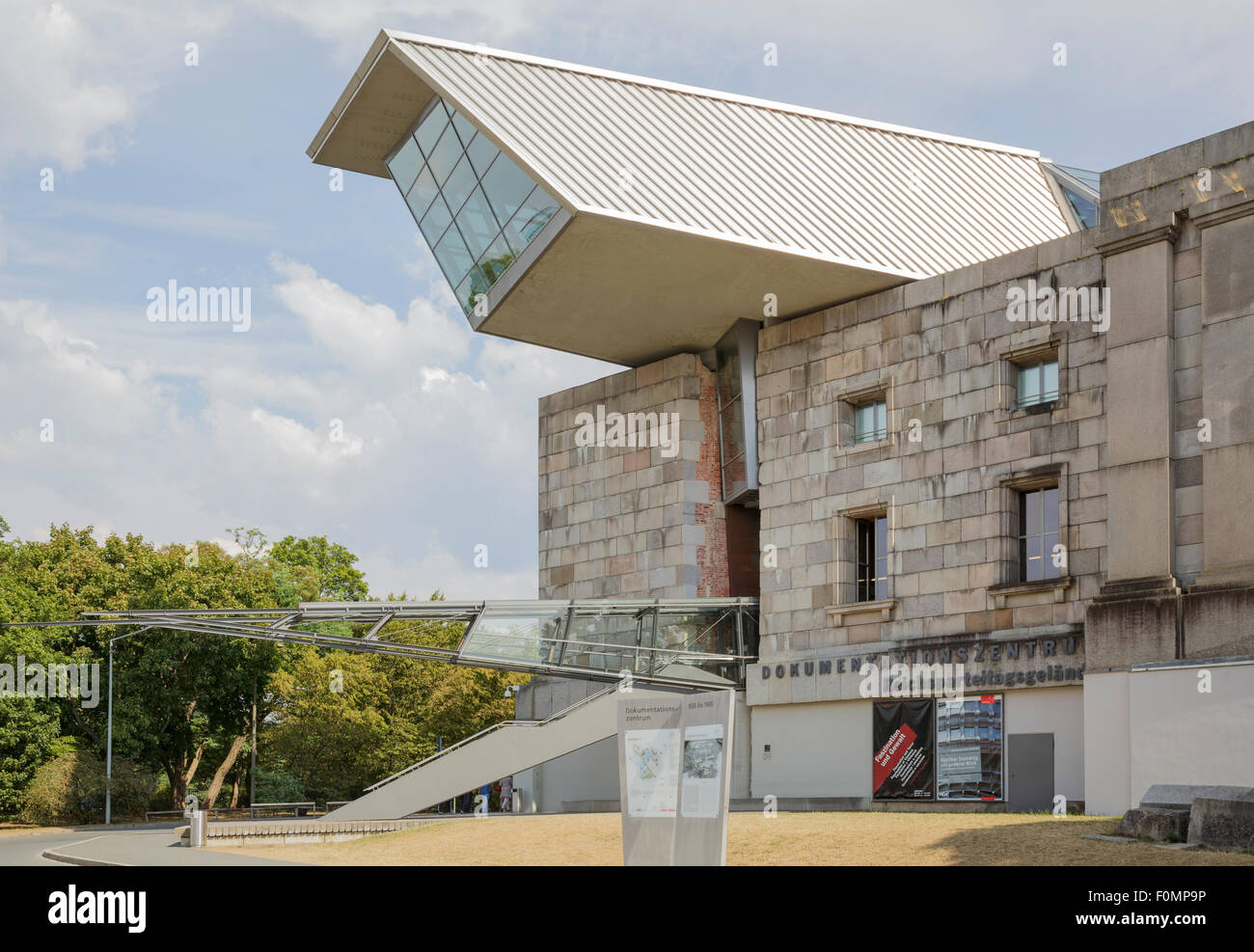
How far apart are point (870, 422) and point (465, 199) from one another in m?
13.3

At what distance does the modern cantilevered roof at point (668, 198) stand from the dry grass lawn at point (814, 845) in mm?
15008

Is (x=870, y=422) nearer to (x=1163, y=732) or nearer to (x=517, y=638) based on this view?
(x=517, y=638)

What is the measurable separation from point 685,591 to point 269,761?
4105 cm

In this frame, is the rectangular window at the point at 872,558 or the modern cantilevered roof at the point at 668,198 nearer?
the modern cantilevered roof at the point at 668,198

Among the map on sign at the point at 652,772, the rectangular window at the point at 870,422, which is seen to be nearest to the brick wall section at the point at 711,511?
the rectangular window at the point at 870,422

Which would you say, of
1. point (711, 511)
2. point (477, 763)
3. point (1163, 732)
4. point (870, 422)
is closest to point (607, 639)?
point (477, 763)

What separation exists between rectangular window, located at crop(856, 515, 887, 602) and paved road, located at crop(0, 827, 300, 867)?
61.4 feet

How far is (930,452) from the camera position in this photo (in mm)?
38125

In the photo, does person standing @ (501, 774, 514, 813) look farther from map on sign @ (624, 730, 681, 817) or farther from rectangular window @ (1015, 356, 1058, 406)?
map on sign @ (624, 730, 681, 817)

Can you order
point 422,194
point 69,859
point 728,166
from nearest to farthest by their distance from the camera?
point 69,859 → point 728,166 → point 422,194

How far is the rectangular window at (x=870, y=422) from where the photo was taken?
40.1 meters

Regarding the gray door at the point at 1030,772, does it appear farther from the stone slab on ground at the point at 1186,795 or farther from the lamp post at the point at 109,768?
the lamp post at the point at 109,768
